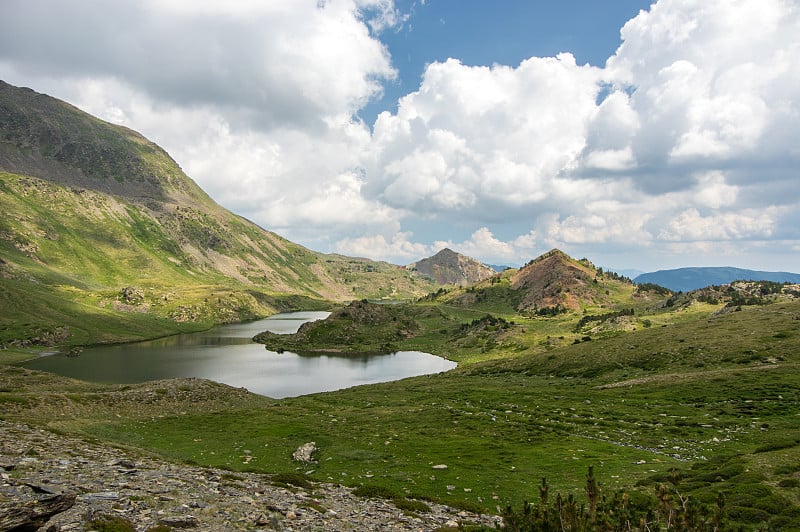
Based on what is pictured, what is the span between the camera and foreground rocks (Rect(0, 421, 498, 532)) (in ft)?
54.5

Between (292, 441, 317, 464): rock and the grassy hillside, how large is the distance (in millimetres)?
1928

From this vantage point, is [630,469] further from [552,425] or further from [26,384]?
[26,384]

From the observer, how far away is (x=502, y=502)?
31.2 metres

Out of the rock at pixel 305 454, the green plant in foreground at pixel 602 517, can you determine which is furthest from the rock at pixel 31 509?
the rock at pixel 305 454

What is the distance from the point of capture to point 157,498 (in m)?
20.6

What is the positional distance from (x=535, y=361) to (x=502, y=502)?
329ft

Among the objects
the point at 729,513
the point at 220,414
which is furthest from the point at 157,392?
the point at 729,513

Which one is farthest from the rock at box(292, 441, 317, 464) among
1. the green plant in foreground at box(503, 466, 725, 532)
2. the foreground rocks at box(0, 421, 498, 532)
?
the green plant in foreground at box(503, 466, 725, 532)

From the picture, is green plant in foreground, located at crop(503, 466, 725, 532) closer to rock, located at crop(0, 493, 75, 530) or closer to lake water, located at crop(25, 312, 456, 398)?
rock, located at crop(0, 493, 75, 530)

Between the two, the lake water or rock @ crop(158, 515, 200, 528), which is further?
the lake water

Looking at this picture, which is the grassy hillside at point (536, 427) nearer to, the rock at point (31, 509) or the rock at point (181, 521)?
the rock at point (181, 521)

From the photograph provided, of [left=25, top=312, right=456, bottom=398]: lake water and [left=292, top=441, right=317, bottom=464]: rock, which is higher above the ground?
[left=292, top=441, right=317, bottom=464]: rock

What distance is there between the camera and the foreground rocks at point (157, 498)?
16.6 metres

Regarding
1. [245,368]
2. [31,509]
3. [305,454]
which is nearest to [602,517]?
[31,509]
